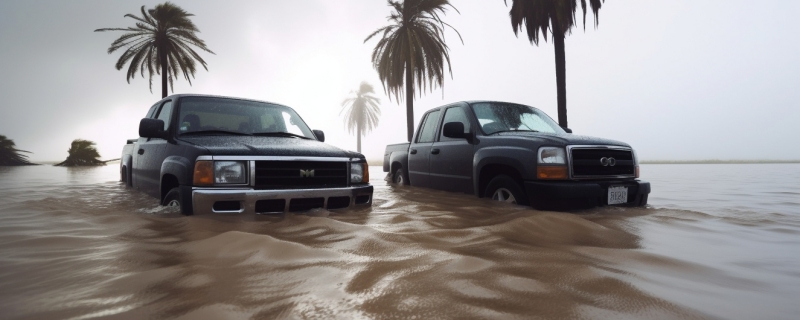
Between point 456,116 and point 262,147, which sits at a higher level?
point 456,116

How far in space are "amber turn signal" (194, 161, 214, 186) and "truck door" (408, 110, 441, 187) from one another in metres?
3.71

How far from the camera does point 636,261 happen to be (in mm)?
2475

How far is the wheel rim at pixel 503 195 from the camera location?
185 inches

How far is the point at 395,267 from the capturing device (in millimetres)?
2188

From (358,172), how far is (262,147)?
1.09m

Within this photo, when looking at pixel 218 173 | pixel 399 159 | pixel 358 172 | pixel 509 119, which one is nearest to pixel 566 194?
pixel 509 119

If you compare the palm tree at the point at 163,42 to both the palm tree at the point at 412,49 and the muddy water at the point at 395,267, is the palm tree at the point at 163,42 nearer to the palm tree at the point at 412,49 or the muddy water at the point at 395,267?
the palm tree at the point at 412,49

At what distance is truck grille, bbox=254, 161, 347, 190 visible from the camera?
3.65 meters

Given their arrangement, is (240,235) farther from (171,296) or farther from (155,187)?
(155,187)

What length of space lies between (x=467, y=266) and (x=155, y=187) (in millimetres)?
3942

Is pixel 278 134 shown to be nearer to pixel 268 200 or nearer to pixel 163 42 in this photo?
pixel 268 200

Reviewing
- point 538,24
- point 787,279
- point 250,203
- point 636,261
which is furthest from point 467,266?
point 538,24

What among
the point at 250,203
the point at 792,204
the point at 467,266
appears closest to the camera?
the point at 467,266

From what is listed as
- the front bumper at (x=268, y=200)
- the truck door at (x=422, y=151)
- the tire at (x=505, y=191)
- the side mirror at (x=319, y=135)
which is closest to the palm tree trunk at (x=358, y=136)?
the truck door at (x=422, y=151)
